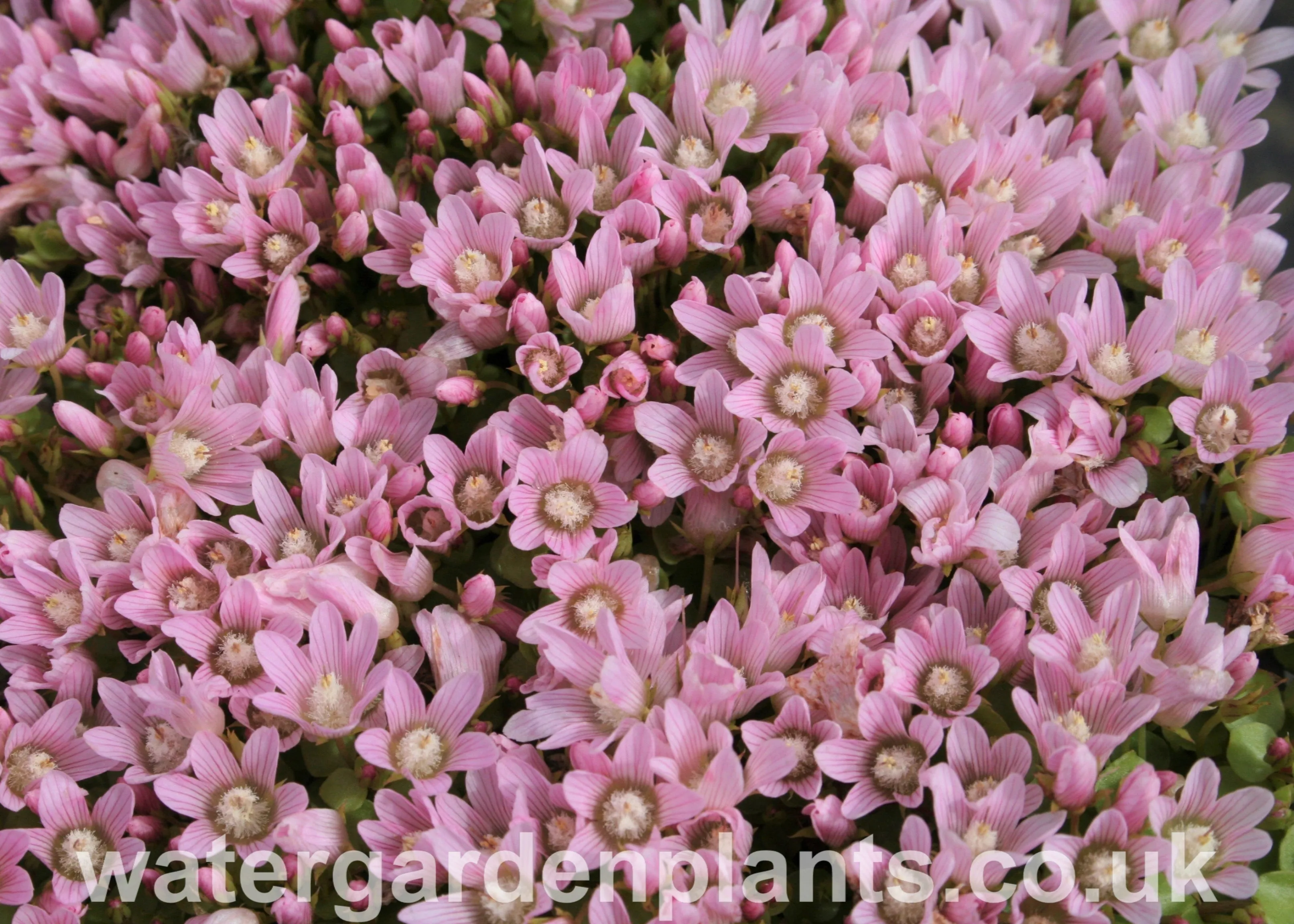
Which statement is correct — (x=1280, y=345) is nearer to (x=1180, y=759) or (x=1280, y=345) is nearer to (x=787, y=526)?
(x=1180, y=759)

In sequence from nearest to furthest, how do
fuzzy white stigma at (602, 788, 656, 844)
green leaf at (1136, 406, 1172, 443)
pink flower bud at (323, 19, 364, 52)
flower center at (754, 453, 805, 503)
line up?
fuzzy white stigma at (602, 788, 656, 844) → flower center at (754, 453, 805, 503) → green leaf at (1136, 406, 1172, 443) → pink flower bud at (323, 19, 364, 52)

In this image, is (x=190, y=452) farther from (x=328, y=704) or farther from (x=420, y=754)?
(x=420, y=754)

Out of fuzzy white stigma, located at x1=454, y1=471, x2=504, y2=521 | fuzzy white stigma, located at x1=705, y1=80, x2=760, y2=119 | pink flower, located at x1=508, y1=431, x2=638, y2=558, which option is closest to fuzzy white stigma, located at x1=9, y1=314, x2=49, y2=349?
fuzzy white stigma, located at x1=454, y1=471, x2=504, y2=521

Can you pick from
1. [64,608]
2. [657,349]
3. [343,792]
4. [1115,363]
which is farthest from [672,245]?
[64,608]

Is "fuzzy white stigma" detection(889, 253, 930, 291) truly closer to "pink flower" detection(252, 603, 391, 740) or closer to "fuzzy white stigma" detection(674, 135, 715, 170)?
"fuzzy white stigma" detection(674, 135, 715, 170)

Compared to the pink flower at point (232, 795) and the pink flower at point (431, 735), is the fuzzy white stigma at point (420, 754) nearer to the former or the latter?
the pink flower at point (431, 735)

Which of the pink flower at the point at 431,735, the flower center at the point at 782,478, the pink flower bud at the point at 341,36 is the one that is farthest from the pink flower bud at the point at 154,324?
the flower center at the point at 782,478
